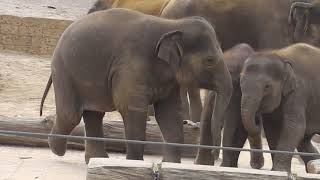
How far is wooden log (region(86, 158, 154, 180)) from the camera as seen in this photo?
4.52m

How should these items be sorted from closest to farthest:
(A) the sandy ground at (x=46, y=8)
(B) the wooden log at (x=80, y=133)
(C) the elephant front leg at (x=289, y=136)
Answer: (C) the elephant front leg at (x=289, y=136), (B) the wooden log at (x=80, y=133), (A) the sandy ground at (x=46, y=8)

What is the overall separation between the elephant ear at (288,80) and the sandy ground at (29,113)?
80 cm

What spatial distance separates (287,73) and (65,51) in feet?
4.99

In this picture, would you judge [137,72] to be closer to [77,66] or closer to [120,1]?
[77,66]

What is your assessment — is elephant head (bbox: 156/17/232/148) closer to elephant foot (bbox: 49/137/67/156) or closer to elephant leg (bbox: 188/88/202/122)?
elephant foot (bbox: 49/137/67/156)

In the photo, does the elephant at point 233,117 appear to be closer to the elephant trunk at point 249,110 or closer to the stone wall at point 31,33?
the elephant trunk at point 249,110

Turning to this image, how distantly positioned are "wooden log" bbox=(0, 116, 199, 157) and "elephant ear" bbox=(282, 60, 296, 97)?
133 cm

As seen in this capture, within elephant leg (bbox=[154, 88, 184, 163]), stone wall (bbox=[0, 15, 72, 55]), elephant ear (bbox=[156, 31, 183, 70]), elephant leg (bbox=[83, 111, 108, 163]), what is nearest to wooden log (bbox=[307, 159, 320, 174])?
elephant leg (bbox=[154, 88, 184, 163])

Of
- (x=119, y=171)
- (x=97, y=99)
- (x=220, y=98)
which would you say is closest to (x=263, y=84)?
(x=220, y=98)

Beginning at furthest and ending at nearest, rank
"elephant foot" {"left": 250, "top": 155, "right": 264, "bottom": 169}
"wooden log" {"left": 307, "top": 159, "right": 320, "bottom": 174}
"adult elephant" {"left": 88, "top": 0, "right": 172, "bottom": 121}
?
"adult elephant" {"left": 88, "top": 0, "right": 172, "bottom": 121} → "elephant foot" {"left": 250, "top": 155, "right": 264, "bottom": 169} → "wooden log" {"left": 307, "top": 159, "right": 320, "bottom": 174}

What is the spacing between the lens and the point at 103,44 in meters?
5.78

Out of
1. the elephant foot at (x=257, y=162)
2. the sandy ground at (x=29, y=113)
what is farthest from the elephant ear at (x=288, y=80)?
the sandy ground at (x=29, y=113)

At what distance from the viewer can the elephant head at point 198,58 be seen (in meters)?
5.52

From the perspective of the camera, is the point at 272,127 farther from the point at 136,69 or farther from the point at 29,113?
the point at 29,113
